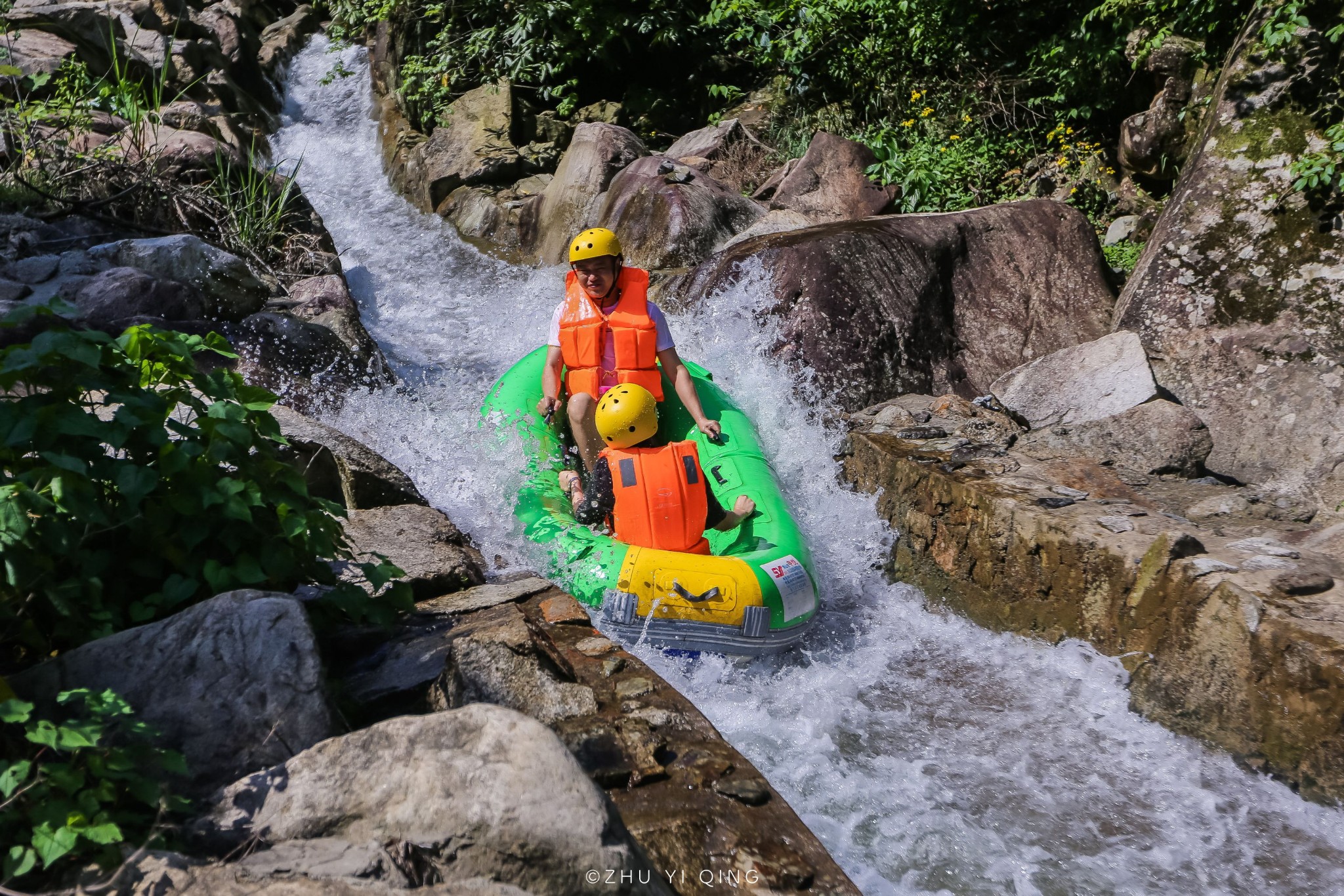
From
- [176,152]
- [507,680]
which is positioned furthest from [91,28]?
[507,680]

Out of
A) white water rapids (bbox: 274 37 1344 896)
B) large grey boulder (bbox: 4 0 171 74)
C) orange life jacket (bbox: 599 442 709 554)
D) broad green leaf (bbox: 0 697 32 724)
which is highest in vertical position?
large grey boulder (bbox: 4 0 171 74)

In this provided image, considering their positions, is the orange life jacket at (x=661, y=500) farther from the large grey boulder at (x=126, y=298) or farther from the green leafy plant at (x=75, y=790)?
the large grey boulder at (x=126, y=298)

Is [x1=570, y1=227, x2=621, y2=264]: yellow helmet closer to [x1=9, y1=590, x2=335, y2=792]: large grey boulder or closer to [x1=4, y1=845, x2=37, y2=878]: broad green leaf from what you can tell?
[x1=9, y1=590, x2=335, y2=792]: large grey boulder

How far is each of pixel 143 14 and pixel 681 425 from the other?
985cm

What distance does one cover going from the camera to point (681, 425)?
200 inches

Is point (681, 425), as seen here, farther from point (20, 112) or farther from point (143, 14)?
point (143, 14)

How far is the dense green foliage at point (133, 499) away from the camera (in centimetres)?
181

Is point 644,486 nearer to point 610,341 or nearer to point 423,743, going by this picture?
point 610,341

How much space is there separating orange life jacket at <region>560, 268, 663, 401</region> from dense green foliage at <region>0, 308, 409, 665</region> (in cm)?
270

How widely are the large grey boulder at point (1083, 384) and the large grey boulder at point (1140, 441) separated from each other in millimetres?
118

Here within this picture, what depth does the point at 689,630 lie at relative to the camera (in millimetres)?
3834

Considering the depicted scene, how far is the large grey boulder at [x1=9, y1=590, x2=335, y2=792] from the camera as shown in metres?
1.83

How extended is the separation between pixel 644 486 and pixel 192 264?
3308 mm

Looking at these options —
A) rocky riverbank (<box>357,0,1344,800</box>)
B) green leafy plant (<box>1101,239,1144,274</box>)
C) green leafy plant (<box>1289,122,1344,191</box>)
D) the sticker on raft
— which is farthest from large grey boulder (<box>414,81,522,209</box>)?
the sticker on raft
